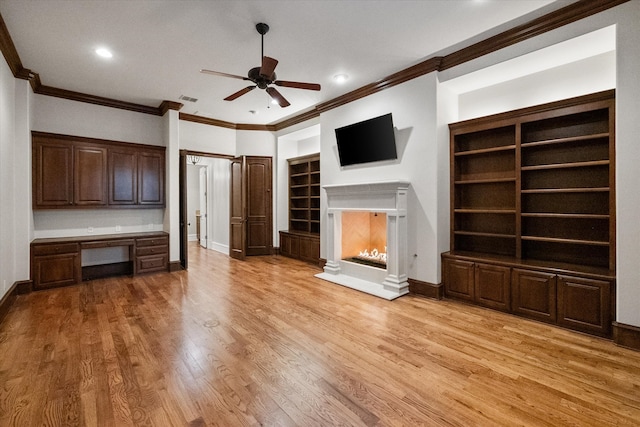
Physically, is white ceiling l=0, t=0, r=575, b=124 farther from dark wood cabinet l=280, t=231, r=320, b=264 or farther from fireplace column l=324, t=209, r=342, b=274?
dark wood cabinet l=280, t=231, r=320, b=264

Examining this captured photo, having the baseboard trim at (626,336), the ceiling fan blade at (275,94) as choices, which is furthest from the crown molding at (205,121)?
the baseboard trim at (626,336)

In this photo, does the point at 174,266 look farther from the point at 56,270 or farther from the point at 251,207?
the point at 251,207

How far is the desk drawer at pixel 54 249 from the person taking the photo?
14.5ft

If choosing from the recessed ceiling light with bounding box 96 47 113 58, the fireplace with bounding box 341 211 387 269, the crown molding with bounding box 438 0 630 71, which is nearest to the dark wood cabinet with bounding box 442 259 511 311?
the fireplace with bounding box 341 211 387 269

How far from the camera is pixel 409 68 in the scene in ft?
13.7

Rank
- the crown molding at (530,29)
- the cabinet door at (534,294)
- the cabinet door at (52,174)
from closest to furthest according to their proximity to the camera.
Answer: the crown molding at (530,29) < the cabinet door at (534,294) < the cabinet door at (52,174)

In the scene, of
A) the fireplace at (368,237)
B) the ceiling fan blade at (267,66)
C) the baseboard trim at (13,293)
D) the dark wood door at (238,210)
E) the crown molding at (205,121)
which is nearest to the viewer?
the ceiling fan blade at (267,66)

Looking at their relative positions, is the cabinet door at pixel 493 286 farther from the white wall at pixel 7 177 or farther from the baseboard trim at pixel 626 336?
the white wall at pixel 7 177

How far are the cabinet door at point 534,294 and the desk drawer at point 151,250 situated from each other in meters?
5.66

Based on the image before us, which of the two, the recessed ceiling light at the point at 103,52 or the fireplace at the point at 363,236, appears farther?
the fireplace at the point at 363,236

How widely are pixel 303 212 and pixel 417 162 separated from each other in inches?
150

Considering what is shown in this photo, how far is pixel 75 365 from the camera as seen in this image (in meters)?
2.39

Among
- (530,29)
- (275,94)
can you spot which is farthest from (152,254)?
(530,29)

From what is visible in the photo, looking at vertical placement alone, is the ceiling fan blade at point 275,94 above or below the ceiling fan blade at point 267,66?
below
